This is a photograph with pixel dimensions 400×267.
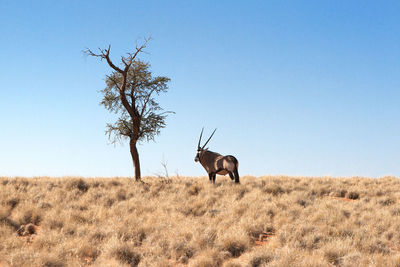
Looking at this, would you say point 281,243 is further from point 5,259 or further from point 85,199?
point 85,199

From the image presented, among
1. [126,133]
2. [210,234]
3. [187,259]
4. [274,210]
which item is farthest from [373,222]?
[126,133]

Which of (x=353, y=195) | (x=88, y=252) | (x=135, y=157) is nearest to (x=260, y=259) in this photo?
(x=88, y=252)

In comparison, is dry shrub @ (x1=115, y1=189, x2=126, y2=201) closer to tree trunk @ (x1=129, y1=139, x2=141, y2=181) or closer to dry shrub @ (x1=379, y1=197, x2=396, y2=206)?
tree trunk @ (x1=129, y1=139, x2=141, y2=181)

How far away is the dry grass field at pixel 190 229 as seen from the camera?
804cm

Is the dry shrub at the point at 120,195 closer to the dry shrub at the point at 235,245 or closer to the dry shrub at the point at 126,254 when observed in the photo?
the dry shrub at the point at 126,254

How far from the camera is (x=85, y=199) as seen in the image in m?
15.1

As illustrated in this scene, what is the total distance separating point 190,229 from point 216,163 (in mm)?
9060

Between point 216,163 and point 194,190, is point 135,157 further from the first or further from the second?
point 194,190

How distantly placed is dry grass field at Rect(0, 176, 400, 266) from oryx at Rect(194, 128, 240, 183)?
1.25m

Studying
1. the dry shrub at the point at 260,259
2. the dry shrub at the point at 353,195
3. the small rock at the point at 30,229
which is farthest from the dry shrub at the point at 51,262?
the dry shrub at the point at 353,195

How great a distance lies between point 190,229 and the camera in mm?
10016

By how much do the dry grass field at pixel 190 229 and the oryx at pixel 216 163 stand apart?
1.25 metres

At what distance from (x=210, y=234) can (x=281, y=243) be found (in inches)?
74.4

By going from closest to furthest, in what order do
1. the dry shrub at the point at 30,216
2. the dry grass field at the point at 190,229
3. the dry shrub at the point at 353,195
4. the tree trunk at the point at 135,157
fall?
the dry grass field at the point at 190,229, the dry shrub at the point at 30,216, the dry shrub at the point at 353,195, the tree trunk at the point at 135,157
